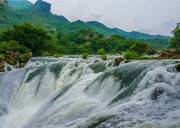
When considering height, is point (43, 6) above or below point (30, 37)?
above

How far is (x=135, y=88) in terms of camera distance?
1418 centimetres

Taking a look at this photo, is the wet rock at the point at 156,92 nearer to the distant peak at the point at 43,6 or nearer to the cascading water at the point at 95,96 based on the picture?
the cascading water at the point at 95,96

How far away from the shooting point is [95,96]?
16.1 metres

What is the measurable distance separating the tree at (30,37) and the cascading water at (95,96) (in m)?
17.9

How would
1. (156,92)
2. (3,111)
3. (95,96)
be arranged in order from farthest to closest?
(3,111), (95,96), (156,92)

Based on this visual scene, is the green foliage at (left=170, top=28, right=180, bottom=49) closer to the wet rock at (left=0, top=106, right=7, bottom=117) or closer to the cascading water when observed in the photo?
the cascading water

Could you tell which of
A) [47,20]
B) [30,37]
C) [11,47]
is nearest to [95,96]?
[11,47]

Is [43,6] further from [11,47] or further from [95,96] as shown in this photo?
[95,96]

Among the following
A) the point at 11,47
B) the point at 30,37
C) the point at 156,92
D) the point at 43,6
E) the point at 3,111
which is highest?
the point at 43,6

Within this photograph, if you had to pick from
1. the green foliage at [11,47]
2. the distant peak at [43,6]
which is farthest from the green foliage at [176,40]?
the distant peak at [43,6]

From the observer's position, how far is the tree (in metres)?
41.8

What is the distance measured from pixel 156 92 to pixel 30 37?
3032 cm

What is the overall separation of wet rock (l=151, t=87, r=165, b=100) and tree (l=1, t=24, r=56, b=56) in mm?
29340

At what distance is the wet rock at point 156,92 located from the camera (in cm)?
1285
